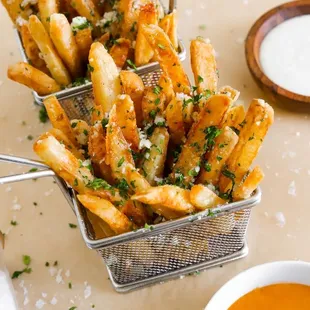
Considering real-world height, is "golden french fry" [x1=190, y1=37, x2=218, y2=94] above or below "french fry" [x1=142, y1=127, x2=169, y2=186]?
above

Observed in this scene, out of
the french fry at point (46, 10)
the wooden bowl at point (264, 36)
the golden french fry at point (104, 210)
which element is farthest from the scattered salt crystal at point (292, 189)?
the french fry at point (46, 10)

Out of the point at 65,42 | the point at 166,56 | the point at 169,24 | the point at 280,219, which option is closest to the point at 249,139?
the point at 166,56

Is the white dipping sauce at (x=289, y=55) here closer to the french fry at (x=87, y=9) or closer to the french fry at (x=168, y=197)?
the french fry at (x=87, y=9)

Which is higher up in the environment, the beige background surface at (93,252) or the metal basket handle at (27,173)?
the metal basket handle at (27,173)

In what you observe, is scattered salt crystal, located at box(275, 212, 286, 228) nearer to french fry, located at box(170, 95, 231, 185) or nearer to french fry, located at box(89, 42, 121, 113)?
french fry, located at box(170, 95, 231, 185)

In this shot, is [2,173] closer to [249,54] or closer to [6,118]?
[6,118]

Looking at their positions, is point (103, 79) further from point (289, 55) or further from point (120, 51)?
point (289, 55)

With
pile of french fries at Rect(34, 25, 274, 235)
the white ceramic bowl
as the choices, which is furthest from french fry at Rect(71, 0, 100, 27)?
the white ceramic bowl
